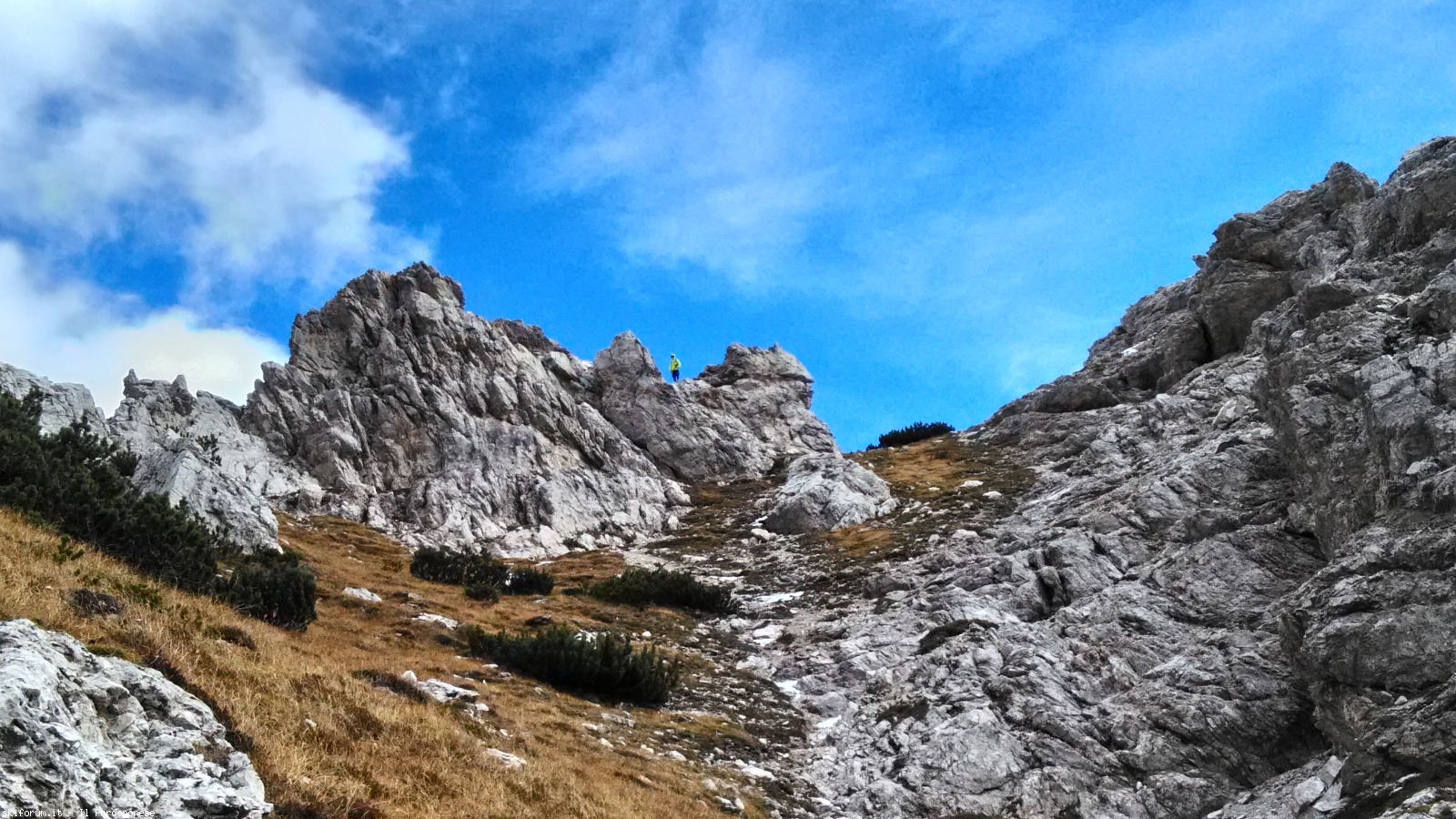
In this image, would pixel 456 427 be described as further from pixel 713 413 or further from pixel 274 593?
pixel 274 593

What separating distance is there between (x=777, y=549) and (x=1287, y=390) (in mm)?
23257

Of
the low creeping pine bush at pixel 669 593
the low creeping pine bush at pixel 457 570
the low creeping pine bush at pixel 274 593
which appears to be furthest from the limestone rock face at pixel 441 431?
the low creeping pine bush at pixel 274 593

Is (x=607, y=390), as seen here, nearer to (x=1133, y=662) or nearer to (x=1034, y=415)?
(x=1034, y=415)

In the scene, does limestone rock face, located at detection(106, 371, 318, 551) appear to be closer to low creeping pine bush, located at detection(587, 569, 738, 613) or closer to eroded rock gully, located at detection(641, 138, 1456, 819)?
low creeping pine bush, located at detection(587, 569, 738, 613)

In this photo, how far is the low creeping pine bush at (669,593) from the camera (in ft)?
107

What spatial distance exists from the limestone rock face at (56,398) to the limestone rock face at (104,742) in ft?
127

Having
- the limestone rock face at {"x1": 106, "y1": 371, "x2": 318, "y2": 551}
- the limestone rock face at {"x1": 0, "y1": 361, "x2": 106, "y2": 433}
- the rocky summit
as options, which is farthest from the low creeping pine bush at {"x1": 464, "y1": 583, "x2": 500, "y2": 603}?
the limestone rock face at {"x1": 0, "y1": 361, "x2": 106, "y2": 433}

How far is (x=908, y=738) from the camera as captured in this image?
767 inches

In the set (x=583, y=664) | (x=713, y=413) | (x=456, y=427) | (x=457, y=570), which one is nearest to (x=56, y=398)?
(x=456, y=427)

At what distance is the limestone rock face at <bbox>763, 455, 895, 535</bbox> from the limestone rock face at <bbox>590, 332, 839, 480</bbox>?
14.5m

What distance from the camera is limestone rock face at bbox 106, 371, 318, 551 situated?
1122 inches

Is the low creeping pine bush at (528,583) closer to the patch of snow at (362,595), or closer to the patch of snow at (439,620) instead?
the patch of snow at (362,595)

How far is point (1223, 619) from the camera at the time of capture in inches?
808

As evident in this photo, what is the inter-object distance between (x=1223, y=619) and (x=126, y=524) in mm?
23649
